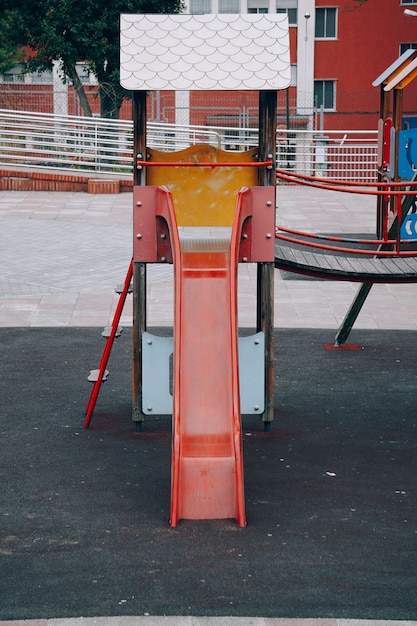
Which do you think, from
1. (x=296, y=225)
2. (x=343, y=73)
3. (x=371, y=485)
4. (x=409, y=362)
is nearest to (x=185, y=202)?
(x=371, y=485)

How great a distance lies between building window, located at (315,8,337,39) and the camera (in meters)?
45.5

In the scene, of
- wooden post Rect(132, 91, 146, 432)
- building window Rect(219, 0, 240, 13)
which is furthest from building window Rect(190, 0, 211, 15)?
wooden post Rect(132, 91, 146, 432)

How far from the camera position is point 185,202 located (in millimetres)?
8266

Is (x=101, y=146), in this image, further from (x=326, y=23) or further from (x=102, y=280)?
(x=326, y=23)

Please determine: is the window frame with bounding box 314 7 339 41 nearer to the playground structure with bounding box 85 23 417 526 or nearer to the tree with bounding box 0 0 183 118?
the tree with bounding box 0 0 183 118

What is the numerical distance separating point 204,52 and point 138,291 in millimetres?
1863

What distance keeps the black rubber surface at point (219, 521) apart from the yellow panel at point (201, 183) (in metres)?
1.69

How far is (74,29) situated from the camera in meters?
30.7

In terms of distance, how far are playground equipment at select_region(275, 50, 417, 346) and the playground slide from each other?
113cm

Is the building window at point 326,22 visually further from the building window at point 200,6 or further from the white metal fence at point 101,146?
the white metal fence at point 101,146

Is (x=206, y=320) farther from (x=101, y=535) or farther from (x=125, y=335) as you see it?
(x=125, y=335)

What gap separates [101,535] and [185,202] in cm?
305

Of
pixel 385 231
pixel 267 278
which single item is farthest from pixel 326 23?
pixel 267 278

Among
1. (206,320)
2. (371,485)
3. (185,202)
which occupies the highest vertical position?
(185,202)
